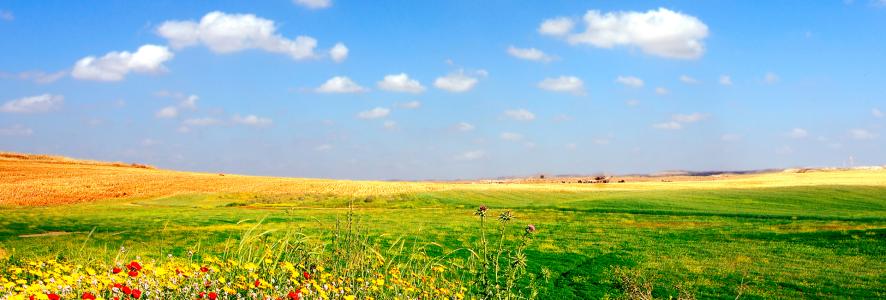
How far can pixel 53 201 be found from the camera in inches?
1866

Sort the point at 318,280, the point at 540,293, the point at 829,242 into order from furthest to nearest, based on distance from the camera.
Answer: the point at 829,242, the point at 540,293, the point at 318,280

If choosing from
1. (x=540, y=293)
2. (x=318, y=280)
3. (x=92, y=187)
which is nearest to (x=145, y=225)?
(x=540, y=293)

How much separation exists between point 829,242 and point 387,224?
1787cm

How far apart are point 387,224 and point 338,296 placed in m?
23.6

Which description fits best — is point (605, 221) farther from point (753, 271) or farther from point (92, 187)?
point (92, 187)

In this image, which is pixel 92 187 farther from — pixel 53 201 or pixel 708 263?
pixel 708 263

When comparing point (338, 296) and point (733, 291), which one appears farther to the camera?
point (733, 291)

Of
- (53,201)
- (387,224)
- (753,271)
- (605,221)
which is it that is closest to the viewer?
(753,271)

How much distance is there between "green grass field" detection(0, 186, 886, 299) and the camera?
54.0 feet

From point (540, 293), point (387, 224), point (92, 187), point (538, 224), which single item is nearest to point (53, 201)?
point (92, 187)

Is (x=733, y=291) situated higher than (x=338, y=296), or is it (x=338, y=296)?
(x=338, y=296)

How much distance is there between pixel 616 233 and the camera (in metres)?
28.1

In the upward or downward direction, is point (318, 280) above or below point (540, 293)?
above

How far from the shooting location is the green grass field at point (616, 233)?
16.5 metres
